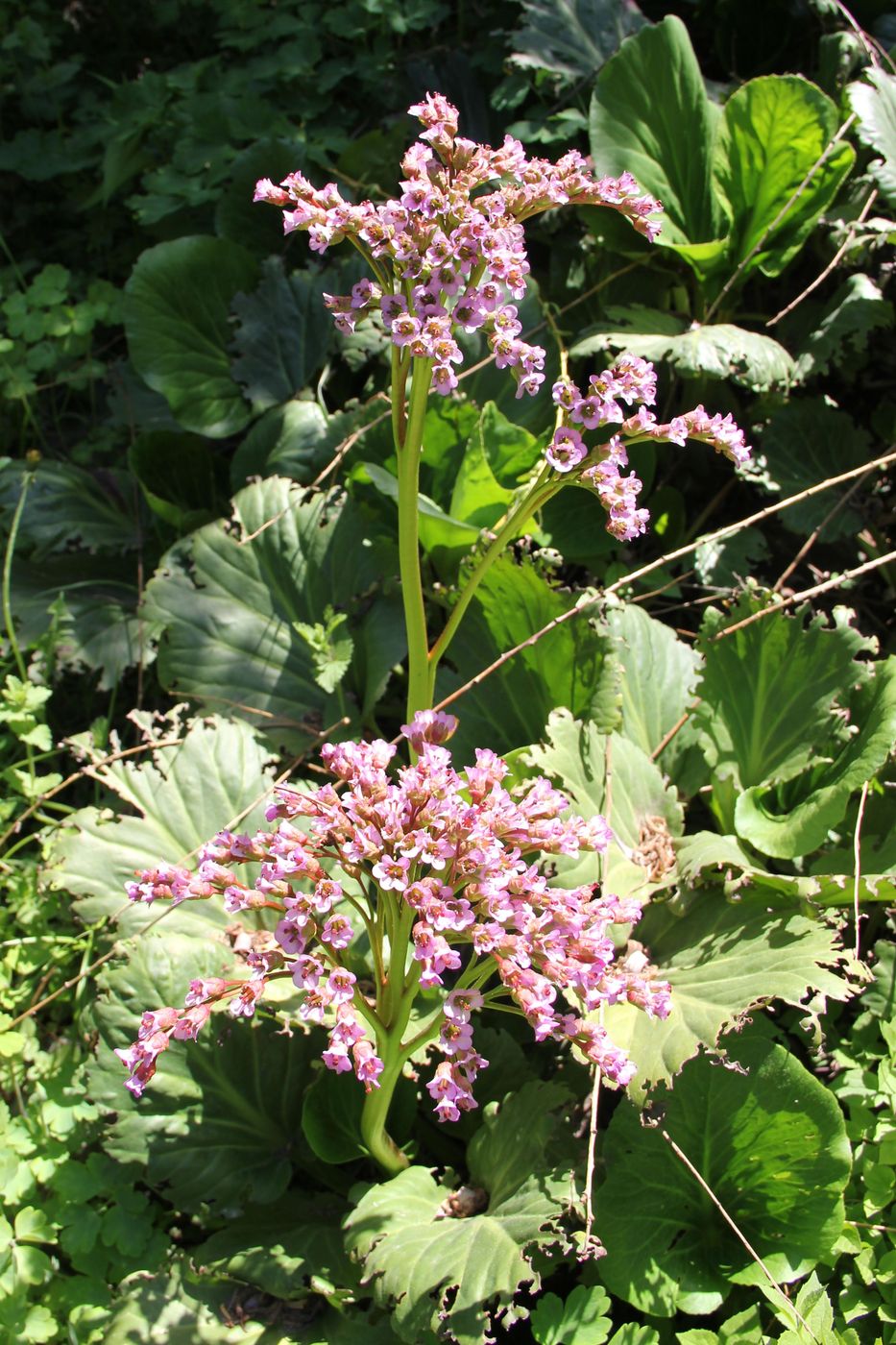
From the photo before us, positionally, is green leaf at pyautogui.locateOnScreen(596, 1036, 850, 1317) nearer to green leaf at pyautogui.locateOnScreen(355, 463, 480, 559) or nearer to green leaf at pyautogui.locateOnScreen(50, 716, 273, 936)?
green leaf at pyautogui.locateOnScreen(50, 716, 273, 936)

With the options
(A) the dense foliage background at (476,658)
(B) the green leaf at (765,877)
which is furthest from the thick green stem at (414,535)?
(B) the green leaf at (765,877)

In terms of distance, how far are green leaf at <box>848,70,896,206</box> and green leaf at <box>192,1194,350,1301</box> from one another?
229 centimetres

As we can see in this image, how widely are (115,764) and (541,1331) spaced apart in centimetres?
127

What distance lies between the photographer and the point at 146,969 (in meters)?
2.11

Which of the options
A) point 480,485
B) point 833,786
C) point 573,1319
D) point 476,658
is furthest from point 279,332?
point 573,1319

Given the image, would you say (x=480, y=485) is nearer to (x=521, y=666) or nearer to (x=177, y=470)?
(x=521, y=666)

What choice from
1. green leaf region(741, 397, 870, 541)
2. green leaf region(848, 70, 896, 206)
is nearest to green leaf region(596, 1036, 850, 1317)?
green leaf region(741, 397, 870, 541)

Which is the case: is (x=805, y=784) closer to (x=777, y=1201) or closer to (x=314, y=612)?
(x=777, y=1201)

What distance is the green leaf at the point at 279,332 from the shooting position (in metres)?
3.09

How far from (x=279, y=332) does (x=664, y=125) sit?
1065 millimetres

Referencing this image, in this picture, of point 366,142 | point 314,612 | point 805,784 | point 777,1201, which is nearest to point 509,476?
point 314,612

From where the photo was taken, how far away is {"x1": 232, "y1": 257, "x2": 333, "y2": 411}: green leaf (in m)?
3.09

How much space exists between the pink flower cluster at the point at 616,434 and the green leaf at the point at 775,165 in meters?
1.19

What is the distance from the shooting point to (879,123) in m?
2.54
